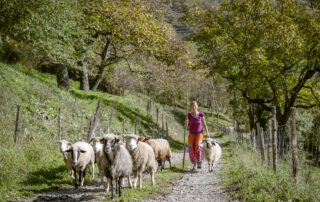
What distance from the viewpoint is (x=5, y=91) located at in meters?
11.3

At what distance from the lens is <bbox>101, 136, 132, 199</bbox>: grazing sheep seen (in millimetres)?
Answer: 6250

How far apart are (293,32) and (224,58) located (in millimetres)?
4589

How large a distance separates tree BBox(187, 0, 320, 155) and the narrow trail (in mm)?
9536

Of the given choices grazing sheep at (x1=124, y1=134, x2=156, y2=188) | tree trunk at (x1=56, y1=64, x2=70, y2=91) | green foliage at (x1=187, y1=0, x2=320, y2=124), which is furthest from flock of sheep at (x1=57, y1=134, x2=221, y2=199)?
green foliage at (x1=187, y1=0, x2=320, y2=124)

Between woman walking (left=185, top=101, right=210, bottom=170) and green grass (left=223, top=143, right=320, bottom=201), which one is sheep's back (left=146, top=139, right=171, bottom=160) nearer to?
woman walking (left=185, top=101, right=210, bottom=170)

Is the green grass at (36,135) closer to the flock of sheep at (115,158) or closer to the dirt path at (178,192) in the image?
the dirt path at (178,192)

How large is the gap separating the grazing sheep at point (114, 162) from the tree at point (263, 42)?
472 inches

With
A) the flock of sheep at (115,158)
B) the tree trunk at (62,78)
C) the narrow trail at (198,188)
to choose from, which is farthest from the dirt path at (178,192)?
the tree trunk at (62,78)

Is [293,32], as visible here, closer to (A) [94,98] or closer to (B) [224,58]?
(B) [224,58]

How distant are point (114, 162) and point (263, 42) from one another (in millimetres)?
15343

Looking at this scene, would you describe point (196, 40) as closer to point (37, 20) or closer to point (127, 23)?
point (127, 23)

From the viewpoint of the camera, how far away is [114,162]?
633 centimetres

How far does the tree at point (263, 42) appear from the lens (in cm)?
1588

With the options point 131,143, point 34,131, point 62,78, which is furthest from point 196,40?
point 131,143
